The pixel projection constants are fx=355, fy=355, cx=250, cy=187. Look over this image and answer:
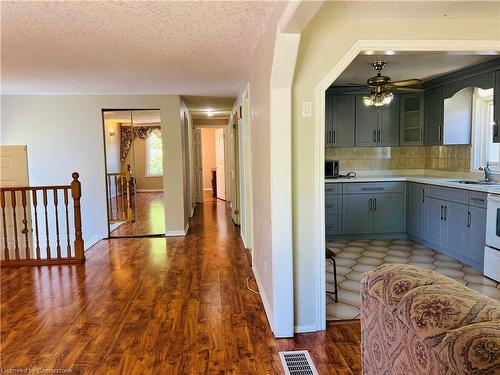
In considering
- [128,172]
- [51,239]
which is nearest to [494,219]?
[128,172]

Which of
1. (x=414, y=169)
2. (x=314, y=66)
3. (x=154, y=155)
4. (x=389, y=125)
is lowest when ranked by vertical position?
(x=414, y=169)

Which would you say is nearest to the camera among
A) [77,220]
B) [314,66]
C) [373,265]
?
[314,66]

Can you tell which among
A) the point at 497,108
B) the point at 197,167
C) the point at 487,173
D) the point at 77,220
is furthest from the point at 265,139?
the point at 197,167

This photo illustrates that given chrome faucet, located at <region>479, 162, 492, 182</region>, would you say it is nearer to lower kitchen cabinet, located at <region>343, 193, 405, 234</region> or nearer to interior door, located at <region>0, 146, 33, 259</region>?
lower kitchen cabinet, located at <region>343, 193, 405, 234</region>

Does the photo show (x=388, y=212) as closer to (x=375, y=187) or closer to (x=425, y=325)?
(x=375, y=187)

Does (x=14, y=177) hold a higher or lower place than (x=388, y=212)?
higher

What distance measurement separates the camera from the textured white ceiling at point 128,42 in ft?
7.48

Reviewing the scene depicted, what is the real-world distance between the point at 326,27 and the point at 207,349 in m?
2.30

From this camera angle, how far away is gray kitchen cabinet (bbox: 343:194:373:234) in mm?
5020

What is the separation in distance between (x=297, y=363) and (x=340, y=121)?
3.82m

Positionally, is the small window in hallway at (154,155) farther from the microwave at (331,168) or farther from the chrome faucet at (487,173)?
the chrome faucet at (487,173)

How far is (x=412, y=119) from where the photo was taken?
17.3 feet

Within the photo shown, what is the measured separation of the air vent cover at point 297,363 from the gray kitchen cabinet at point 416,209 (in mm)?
3217

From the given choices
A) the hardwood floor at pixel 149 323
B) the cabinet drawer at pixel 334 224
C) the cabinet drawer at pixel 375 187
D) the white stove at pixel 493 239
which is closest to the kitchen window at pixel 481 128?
the cabinet drawer at pixel 375 187
